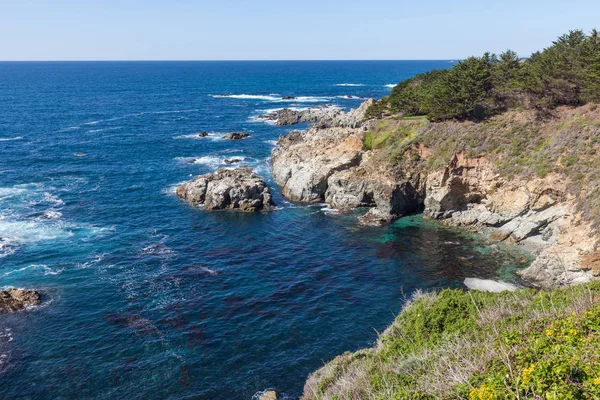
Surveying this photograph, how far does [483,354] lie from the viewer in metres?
17.8

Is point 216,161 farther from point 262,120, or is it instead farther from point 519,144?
point 519,144

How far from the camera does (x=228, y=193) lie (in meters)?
69.1

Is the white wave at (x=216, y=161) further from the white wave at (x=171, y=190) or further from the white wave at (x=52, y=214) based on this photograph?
the white wave at (x=52, y=214)

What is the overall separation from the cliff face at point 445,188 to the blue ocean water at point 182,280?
3.75m

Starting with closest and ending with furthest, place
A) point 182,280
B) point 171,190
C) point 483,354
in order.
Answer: point 483,354 → point 182,280 → point 171,190

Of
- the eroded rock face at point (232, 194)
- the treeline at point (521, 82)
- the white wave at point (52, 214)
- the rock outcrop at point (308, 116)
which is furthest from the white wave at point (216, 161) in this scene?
the treeline at point (521, 82)

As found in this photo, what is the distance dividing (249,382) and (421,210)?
41.7 metres

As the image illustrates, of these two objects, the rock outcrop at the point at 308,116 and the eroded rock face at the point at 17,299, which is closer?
the eroded rock face at the point at 17,299

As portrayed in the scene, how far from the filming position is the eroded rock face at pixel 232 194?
68.7m

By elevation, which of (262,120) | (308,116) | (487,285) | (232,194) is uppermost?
(308,116)

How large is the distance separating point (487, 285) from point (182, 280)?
32818 millimetres

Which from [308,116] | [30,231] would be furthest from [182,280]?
[308,116]

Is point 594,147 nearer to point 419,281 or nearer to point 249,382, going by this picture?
point 419,281

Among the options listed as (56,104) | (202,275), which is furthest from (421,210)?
(56,104)
